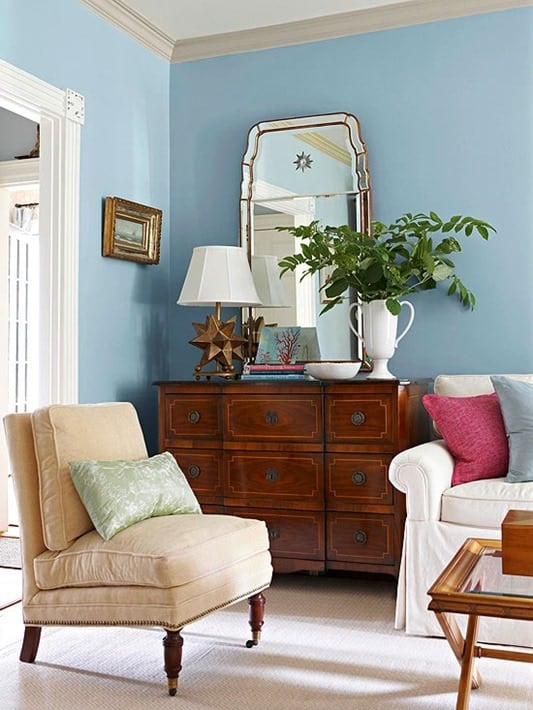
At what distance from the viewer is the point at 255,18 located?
13.8 ft

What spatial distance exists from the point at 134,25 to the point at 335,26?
986 millimetres

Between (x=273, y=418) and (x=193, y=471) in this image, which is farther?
(x=193, y=471)

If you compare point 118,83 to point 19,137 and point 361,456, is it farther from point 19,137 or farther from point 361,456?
point 361,456

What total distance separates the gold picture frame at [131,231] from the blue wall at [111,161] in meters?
0.04

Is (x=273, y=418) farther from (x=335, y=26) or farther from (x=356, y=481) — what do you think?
(x=335, y=26)

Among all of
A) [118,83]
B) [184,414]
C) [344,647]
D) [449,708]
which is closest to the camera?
[449,708]

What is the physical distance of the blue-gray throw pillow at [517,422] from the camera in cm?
313

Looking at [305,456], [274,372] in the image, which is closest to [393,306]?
[274,372]

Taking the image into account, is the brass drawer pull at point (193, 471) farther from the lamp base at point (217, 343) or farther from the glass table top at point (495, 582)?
the glass table top at point (495, 582)

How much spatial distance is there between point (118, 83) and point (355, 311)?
5.19 feet

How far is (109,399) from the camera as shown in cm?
398

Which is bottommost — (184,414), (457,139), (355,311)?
(184,414)

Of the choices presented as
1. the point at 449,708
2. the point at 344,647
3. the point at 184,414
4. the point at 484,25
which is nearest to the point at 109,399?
the point at 184,414

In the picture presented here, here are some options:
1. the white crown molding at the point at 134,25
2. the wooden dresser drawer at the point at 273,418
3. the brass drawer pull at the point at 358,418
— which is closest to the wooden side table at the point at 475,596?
the brass drawer pull at the point at 358,418
